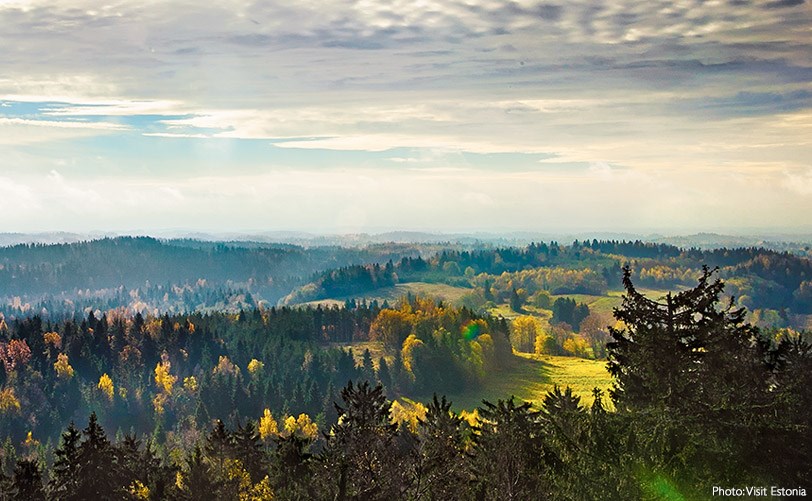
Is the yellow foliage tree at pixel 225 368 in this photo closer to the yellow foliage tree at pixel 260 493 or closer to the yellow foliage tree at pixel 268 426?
the yellow foliage tree at pixel 268 426

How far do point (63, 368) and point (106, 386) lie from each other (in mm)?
13029

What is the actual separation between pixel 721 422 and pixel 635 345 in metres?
4.75

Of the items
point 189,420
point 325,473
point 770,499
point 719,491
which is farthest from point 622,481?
point 189,420

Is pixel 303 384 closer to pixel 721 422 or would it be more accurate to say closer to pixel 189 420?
pixel 189 420

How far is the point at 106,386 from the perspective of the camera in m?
164

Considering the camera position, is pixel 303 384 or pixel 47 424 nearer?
pixel 47 424

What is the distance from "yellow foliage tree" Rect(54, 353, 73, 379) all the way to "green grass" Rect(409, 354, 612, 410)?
7881cm

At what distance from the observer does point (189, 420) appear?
149 m

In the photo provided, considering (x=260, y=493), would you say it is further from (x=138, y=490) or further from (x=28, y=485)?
(x=28, y=485)

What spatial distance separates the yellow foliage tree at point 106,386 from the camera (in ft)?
532

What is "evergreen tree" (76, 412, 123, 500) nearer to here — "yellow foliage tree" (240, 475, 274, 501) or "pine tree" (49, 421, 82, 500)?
"pine tree" (49, 421, 82, 500)

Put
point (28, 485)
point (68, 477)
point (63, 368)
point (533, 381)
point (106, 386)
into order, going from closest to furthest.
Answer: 1. point (28, 485)
2. point (68, 477)
3. point (106, 386)
4. point (63, 368)
5. point (533, 381)

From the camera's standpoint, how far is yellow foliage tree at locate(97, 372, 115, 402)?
162 m

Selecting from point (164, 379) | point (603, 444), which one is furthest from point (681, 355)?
point (164, 379)
